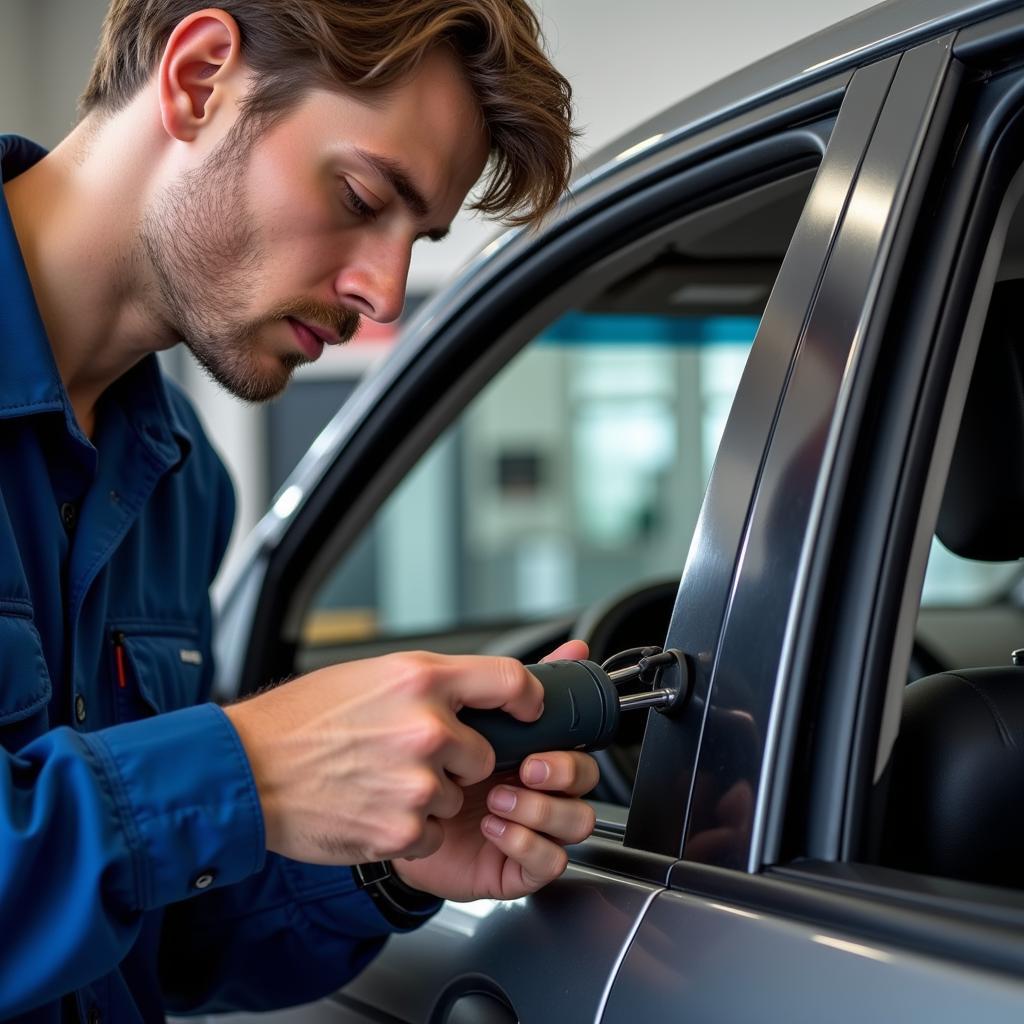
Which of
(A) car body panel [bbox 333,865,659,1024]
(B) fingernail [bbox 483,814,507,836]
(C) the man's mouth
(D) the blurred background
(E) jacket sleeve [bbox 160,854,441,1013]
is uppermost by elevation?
(D) the blurred background

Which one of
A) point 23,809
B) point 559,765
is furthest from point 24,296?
point 559,765

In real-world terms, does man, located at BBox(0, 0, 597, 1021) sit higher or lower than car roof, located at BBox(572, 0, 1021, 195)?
lower

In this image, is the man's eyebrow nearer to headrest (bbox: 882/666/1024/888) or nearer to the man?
the man

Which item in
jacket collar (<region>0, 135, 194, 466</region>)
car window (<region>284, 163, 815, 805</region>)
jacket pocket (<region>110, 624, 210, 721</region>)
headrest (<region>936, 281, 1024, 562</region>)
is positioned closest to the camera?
headrest (<region>936, 281, 1024, 562</region>)

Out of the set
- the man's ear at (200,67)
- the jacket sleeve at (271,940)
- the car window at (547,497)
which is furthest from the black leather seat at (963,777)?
the car window at (547,497)

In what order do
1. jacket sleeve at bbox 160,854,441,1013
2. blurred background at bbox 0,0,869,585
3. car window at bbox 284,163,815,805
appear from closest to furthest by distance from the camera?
jacket sleeve at bbox 160,854,441,1013 → blurred background at bbox 0,0,869,585 → car window at bbox 284,163,815,805

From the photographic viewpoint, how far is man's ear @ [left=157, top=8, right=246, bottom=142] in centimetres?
116

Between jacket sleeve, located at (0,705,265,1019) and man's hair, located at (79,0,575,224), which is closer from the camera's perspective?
jacket sleeve, located at (0,705,265,1019)

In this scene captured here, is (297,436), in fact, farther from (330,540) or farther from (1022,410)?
(1022,410)

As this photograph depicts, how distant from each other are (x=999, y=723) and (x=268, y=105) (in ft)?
2.80

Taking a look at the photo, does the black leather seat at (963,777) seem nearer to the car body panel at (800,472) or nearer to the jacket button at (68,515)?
the car body panel at (800,472)

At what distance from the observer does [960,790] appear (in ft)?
2.73

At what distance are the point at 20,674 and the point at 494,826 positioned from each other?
1.44 feet

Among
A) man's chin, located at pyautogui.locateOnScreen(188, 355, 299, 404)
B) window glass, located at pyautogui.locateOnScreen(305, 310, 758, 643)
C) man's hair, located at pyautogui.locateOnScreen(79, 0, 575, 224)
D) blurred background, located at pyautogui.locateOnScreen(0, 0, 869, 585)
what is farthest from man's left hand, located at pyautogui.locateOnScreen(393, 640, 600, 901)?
window glass, located at pyautogui.locateOnScreen(305, 310, 758, 643)
